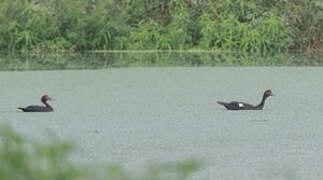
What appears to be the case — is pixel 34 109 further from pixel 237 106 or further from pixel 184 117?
pixel 237 106

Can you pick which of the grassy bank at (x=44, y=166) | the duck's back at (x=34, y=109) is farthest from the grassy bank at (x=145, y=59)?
the grassy bank at (x=44, y=166)

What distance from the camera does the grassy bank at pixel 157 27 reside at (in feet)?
42.7

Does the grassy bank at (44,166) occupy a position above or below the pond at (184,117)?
above

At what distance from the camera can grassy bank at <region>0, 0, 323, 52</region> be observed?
42.7 feet

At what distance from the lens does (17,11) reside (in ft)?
43.0

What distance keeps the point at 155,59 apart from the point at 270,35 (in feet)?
7.80

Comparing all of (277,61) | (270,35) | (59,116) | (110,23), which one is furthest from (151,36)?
(59,116)

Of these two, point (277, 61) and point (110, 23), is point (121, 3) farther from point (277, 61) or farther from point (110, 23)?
point (277, 61)

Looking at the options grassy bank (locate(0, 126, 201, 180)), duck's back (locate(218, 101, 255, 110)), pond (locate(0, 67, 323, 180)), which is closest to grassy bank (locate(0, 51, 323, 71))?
pond (locate(0, 67, 323, 180))

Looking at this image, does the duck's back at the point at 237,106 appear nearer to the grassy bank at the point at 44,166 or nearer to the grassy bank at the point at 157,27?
the grassy bank at the point at 44,166

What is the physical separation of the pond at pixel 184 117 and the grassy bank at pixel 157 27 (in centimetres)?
349

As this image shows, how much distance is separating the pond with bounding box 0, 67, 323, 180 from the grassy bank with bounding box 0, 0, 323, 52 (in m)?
3.49

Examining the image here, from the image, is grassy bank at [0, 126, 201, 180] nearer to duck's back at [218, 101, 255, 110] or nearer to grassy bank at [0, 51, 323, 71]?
duck's back at [218, 101, 255, 110]

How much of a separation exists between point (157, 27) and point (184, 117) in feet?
23.8
